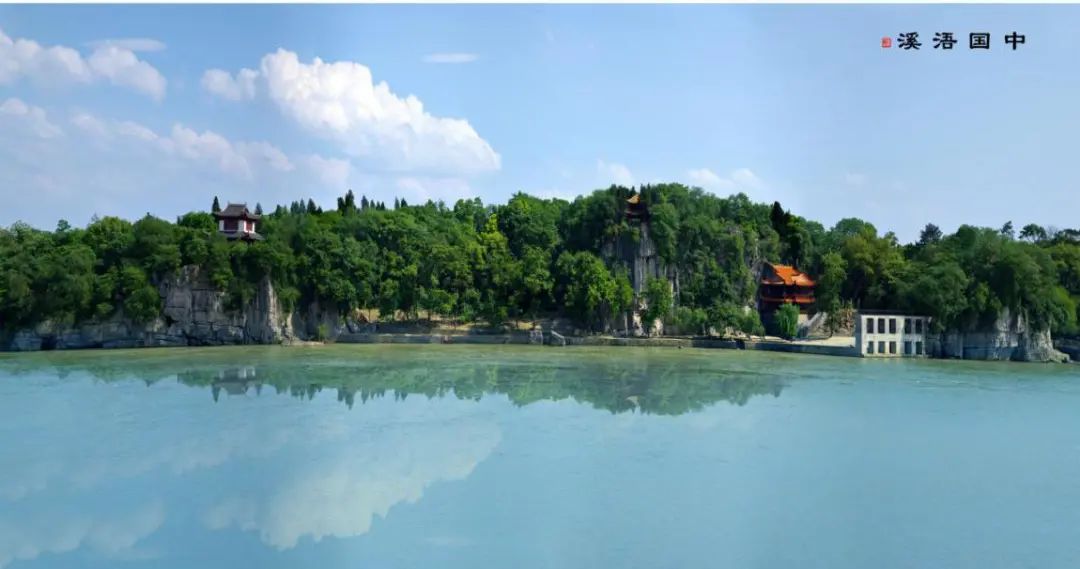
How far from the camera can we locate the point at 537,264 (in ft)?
109

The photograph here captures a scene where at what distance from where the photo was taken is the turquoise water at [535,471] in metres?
9.02

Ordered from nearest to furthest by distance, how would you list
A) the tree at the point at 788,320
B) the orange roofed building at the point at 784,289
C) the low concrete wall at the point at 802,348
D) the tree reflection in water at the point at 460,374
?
the tree reflection in water at the point at 460,374 → the low concrete wall at the point at 802,348 → the tree at the point at 788,320 → the orange roofed building at the point at 784,289

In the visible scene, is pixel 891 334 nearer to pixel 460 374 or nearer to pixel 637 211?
pixel 637 211

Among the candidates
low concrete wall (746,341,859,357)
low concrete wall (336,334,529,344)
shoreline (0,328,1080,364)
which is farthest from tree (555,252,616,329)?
low concrete wall (746,341,859,357)

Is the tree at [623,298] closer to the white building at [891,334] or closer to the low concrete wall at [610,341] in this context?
the low concrete wall at [610,341]

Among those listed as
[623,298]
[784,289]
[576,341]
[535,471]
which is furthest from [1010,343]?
[535,471]

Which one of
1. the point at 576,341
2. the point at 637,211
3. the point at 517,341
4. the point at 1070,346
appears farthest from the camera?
the point at 637,211

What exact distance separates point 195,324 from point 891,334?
24924mm

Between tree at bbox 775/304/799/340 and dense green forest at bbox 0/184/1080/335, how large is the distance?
100 cm

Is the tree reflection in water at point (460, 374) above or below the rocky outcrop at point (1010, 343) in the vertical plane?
below

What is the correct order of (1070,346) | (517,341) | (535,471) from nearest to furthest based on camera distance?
(535,471) → (1070,346) → (517,341)

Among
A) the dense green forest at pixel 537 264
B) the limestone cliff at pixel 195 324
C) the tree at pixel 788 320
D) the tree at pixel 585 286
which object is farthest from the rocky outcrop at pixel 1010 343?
the limestone cliff at pixel 195 324

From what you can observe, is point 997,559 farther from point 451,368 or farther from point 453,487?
point 451,368

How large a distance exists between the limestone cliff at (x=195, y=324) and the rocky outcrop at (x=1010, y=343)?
76.9 feet
